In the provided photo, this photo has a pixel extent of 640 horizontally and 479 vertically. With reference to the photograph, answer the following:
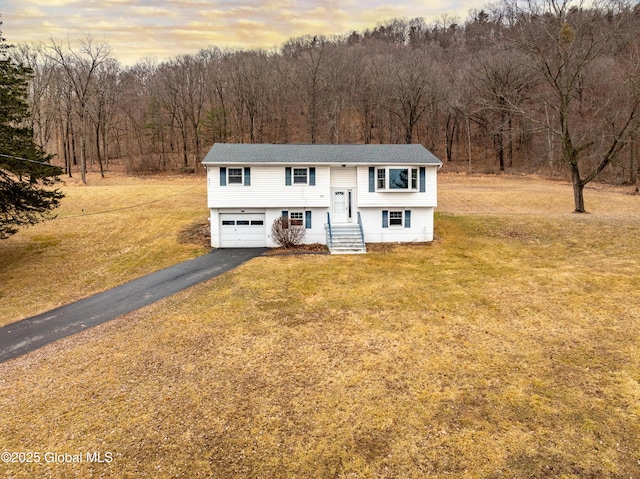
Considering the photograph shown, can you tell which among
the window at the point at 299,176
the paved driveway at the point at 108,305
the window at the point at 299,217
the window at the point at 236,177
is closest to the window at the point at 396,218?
the window at the point at 299,217

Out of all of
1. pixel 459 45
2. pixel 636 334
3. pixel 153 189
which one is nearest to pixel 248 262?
pixel 636 334

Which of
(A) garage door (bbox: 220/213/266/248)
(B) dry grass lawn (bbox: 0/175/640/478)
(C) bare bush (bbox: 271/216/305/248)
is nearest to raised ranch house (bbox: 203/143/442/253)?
(A) garage door (bbox: 220/213/266/248)

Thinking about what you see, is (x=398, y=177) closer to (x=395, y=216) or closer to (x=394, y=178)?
(x=394, y=178)

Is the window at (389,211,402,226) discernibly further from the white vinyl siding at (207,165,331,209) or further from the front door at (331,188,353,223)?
the white vinyl siding at (207,165,331,209)

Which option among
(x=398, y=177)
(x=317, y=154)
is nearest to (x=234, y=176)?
(x=317, y=154)

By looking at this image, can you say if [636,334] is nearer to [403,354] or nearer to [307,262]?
[403,354]
